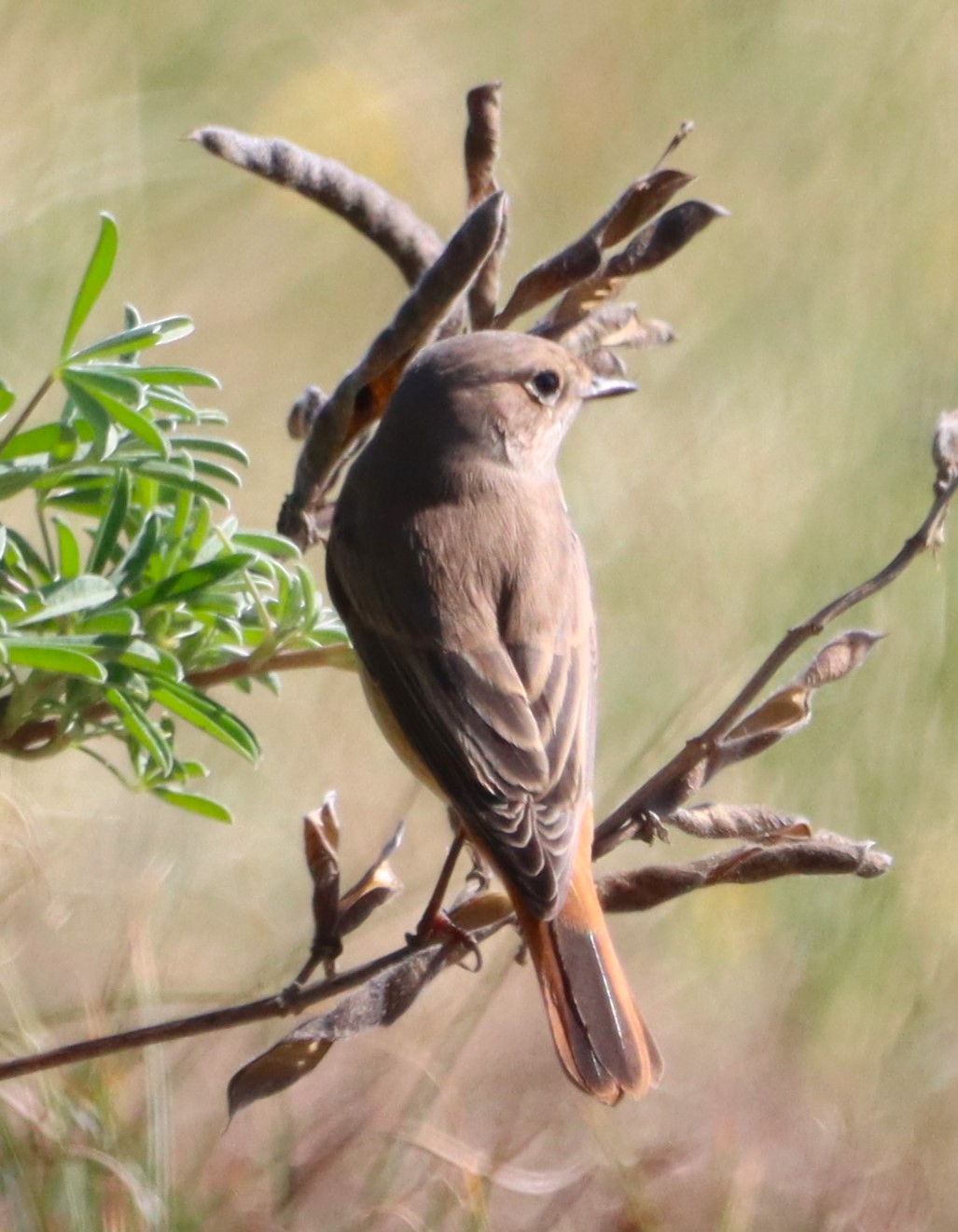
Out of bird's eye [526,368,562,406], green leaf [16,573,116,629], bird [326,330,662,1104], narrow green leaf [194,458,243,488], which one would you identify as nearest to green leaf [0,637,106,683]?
green leaf [16,573,116,629]

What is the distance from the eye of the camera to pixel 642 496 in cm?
377

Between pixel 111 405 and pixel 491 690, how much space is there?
3.16 feet

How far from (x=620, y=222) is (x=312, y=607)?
1.91ft

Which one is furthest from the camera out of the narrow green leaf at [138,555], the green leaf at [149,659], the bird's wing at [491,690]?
the bird's wing at [491,690]

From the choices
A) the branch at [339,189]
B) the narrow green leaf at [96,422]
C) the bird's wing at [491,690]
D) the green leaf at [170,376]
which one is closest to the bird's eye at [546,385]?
the bird's wing at [491,690]

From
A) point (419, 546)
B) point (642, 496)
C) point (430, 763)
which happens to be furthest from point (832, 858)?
point (642, 496)

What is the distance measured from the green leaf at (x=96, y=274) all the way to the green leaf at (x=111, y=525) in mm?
161

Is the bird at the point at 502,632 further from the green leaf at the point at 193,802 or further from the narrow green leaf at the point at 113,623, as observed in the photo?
the narrow green leaf at the point at 113,623

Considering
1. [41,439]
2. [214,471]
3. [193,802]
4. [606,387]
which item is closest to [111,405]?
[41,439]

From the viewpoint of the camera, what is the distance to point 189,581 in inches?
72.6

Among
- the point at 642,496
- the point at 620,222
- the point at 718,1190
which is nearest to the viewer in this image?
the point at 620,222

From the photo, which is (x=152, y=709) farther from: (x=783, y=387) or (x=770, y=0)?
(x=770, y=0)

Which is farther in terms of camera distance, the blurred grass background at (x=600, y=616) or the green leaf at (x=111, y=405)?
the blurred grass background at (x=600, y=616)

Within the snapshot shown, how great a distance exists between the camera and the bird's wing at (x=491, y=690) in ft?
7.91
